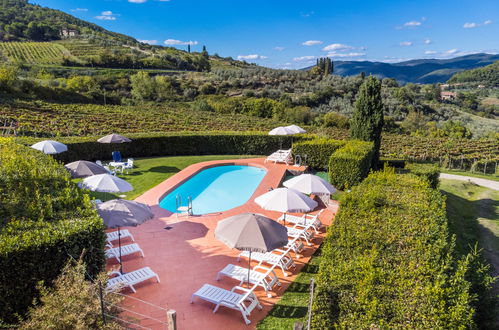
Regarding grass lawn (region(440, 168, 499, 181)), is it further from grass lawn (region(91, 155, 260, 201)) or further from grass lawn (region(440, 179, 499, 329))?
grass lawn (region(91, 155, 260, 201))

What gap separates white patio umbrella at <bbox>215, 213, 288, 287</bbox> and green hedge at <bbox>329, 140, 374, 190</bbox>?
7822mm

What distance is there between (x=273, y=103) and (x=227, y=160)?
30.8 m

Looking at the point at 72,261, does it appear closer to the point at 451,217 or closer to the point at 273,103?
the point at 451,217

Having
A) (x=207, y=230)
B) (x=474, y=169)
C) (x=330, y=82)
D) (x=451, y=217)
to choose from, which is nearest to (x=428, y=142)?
(x=474, y=169)

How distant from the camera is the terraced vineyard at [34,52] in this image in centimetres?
6309

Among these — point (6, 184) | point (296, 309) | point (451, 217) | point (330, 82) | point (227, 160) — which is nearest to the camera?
point (296, 309)

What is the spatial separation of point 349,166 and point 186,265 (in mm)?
8694

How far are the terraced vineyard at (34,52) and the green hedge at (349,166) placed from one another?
70.3 metres

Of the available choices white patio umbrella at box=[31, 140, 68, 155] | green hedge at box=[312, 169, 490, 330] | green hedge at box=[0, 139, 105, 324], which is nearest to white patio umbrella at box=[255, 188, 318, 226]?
green hedge at box=[312, 169, 490, 330]

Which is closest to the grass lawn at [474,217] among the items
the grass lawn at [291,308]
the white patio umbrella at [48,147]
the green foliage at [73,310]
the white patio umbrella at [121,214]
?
the grass lawn at [291,308]

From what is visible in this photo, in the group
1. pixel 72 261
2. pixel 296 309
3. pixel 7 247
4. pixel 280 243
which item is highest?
pixel 7 247

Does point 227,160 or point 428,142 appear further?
point 428,142

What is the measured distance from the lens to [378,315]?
3.90 meters

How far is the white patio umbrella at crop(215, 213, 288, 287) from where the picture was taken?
19.3ft
